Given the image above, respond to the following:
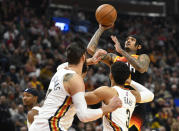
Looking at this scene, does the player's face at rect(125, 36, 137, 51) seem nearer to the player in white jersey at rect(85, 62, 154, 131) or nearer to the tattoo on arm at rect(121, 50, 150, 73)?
the tattoo on arm at rect(121, 50, 150, 73)

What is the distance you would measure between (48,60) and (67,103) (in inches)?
370

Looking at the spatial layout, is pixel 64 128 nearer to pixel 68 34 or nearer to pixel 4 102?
pixel 4 102

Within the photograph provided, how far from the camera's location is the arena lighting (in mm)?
16837

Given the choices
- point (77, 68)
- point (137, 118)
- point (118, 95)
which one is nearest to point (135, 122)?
point (137, 118)

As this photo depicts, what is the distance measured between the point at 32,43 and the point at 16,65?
2268 millimetres

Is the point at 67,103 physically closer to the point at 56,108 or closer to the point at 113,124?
the point at 56,108

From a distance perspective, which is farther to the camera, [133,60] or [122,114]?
[133,60]

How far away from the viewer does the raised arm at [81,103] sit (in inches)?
155

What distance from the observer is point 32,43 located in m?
14.6

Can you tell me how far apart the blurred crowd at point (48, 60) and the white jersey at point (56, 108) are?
3887 mm

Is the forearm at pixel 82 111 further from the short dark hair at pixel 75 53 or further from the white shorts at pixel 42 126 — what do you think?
the short dark hair at pixel 75 53

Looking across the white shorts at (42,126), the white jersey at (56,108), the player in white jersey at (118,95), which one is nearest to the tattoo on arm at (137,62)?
the player in white jersey at (118,95)

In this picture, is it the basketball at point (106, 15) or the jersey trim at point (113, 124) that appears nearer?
the jersey trim at point (113, 124)

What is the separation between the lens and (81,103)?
3951 mm
